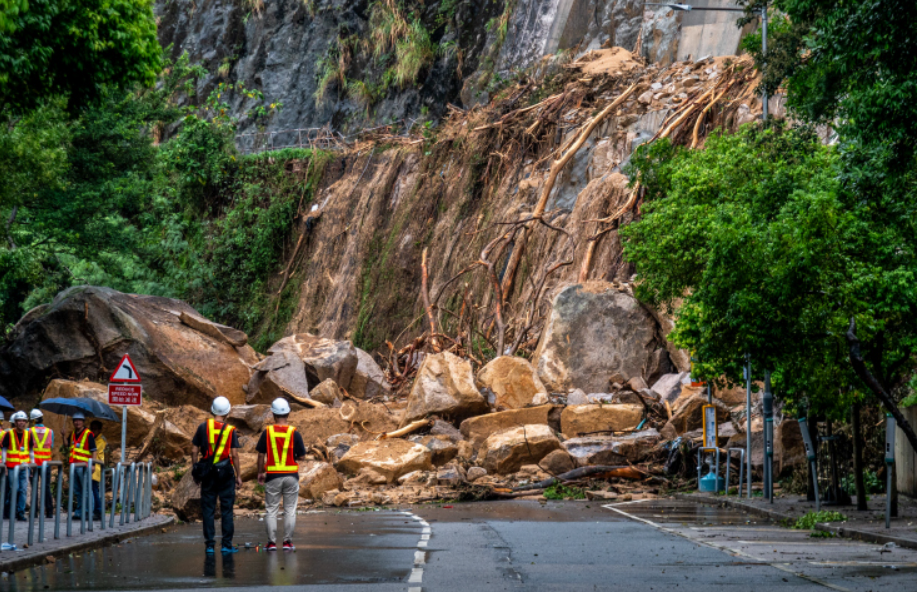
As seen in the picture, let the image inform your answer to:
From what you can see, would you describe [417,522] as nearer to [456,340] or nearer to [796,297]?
[796,297]

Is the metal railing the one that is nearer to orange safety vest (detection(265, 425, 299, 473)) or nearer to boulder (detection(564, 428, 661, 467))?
orange safety vest (detection(265, 425, 299, 473))

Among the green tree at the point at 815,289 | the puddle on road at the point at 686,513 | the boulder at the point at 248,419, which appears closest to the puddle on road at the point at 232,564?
the puddle on road at the point at 686,513

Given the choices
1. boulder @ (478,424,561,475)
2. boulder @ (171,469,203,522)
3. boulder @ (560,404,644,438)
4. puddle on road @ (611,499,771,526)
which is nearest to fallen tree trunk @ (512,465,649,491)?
boulder @ (478,424,561,475)

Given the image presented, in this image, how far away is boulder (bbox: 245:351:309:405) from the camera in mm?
31022

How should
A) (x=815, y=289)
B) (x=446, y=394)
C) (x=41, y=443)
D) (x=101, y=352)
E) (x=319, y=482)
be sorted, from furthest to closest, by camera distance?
(x=101, y=352) < (x=446, y=394) < (x=319, y=482) < (x=41, y=443) < (x=815, y=289)

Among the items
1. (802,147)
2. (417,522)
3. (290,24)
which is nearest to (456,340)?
(802,147)

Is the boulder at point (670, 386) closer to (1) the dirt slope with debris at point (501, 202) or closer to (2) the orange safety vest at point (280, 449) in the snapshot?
(1) the dirt slope with debris at point (501, 202)

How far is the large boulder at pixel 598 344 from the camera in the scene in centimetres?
3072

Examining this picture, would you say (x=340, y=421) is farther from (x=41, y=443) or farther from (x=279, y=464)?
(x=279, y=464)

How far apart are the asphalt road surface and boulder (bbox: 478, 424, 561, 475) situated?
25.2 feet

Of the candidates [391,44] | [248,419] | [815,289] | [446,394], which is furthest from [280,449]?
[391,44]

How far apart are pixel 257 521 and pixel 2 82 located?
8.68 meters

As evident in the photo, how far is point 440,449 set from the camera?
24.8 m

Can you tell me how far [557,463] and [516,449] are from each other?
3.35ft
